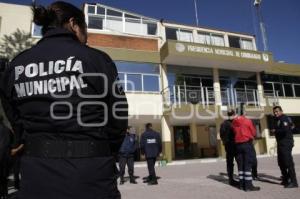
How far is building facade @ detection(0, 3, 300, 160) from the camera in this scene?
62.5 ft

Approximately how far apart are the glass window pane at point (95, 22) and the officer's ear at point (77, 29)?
1775 centimetres

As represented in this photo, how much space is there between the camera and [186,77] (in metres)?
21.0

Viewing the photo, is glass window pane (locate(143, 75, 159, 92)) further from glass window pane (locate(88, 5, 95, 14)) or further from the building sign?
glass window pane (locate(88, 5, 95, 14))

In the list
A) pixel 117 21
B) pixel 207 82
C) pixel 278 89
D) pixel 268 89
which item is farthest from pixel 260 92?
pixel 117 21

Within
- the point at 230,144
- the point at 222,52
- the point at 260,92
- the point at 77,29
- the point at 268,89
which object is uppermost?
the point at 222,52

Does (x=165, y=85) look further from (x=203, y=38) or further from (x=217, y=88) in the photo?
(x=203, y=38)

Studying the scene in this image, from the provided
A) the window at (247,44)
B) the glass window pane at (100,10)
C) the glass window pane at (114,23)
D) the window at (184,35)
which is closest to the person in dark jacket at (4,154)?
the glass window pane at (114,23)

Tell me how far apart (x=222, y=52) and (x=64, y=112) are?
65.7ft

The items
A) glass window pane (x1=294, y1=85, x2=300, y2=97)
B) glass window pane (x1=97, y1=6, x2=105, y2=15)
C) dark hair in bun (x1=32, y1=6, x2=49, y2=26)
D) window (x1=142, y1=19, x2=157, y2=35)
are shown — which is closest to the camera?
dark hair in bun (x1=32, y1=6, x2=49, y2=26)

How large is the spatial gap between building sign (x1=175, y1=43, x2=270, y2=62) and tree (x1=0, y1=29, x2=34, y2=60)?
29.4 ft

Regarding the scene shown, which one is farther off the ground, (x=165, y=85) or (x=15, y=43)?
(x=15, y=43)

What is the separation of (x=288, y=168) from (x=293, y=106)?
63.4 ft

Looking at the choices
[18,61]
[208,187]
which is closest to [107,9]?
[208,187]

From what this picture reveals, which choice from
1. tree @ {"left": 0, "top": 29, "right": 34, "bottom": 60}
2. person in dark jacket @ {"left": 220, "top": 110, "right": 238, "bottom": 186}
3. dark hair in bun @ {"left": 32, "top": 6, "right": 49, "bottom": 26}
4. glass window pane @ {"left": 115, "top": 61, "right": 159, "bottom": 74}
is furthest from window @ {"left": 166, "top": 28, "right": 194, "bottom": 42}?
dark hair in bun @ {"left": 32, "top": 6, "right": 49, "bottom": 26}
